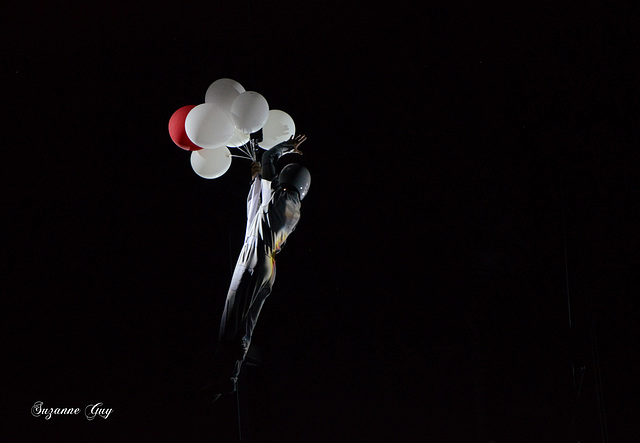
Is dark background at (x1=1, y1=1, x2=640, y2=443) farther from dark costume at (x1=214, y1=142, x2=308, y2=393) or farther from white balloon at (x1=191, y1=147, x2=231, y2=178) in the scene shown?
white balloon at (x1=191, y1=147, x2=231, y2=178)

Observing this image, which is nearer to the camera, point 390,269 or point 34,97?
point 34,97

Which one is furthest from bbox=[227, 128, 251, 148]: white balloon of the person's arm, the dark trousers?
the dark trousers

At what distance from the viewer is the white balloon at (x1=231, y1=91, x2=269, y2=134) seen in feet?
7.63

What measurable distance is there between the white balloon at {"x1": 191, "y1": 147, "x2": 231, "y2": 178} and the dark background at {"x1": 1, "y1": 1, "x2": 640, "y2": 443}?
567mm

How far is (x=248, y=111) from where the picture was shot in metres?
2.33

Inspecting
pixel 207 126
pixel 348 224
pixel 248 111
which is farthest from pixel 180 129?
pixel 348 224

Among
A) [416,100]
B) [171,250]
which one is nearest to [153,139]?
[171,250]

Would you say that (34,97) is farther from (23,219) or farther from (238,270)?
(238,270)

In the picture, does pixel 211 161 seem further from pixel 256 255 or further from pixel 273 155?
pixel 256 255

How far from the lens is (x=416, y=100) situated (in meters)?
3.39

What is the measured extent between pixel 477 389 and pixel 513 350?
295 millimetres
